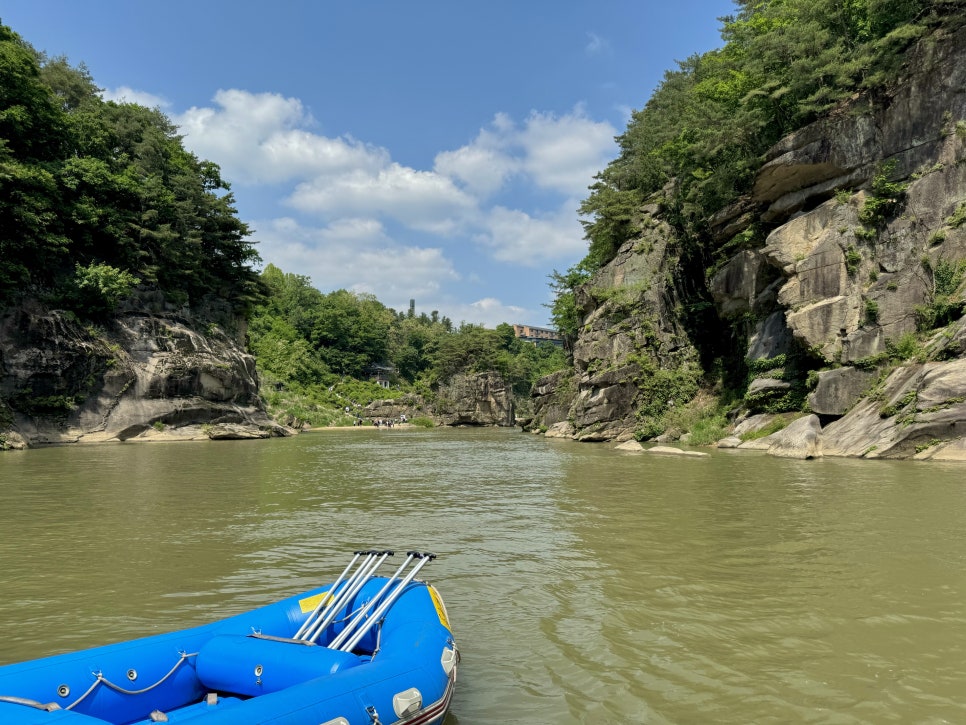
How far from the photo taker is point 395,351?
92500 millimetres

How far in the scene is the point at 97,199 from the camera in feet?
109

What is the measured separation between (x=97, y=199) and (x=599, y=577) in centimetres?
3641

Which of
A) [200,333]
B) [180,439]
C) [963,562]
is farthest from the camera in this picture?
[200,333]

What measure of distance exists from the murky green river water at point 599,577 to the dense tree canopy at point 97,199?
19681 millimetres

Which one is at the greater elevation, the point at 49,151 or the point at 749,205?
the point at 49,151

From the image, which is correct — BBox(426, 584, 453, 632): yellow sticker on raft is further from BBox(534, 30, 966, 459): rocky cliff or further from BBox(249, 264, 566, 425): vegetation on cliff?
BBox(249, 264, 566, 425): vegetation on cliff

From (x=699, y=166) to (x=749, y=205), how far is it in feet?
14.9

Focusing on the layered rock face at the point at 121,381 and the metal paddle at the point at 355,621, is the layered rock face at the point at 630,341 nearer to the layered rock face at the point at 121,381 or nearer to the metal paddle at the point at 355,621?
the layered rock face at the point at 121,381

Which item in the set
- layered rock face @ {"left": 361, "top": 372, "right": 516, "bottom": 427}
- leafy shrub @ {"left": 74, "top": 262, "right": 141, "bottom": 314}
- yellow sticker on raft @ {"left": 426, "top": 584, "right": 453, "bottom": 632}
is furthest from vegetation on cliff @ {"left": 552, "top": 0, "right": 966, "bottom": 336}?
layered rock face @ {"left": 361, "top": 372, "right": 516, "bottom": 427}

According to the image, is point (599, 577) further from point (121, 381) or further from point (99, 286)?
point (121, 381)

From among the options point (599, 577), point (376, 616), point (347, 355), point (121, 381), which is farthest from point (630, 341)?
point (347, 355)

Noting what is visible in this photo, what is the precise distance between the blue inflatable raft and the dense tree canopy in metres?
29.9

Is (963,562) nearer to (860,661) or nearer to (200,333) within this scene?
(860,661)

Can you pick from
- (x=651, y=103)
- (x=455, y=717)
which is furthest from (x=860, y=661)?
(x=651, y=103)
